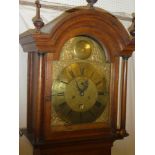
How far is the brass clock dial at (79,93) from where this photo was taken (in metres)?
1.23

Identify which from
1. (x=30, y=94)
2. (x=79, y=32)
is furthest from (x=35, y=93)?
(x=79, y=32)

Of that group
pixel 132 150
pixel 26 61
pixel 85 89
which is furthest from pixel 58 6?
pixel 132 150

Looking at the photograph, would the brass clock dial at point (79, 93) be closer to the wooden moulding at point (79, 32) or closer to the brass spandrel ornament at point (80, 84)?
the brass spandrel ornament at point (80, 84)

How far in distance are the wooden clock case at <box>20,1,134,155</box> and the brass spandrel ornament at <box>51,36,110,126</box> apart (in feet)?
0.11

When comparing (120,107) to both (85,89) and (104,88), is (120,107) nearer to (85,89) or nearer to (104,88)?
(104,88)

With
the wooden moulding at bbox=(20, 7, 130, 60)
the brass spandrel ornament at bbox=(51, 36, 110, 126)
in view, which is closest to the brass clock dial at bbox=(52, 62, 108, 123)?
the brass spandrel ornament at bbox=(51, 36, 110, 126)

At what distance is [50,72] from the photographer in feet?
3.91

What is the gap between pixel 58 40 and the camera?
1168mm

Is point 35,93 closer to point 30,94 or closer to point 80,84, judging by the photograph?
point 30,94

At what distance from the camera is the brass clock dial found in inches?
48.3

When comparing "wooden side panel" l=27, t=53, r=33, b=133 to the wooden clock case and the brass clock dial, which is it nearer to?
the wooden clock case

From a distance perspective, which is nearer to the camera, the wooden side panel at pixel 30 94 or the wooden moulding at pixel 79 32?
the wooden moulding at pixel 79 32

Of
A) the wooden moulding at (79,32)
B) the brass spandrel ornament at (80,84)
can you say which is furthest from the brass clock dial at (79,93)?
the wooden moulding at (79,32)
